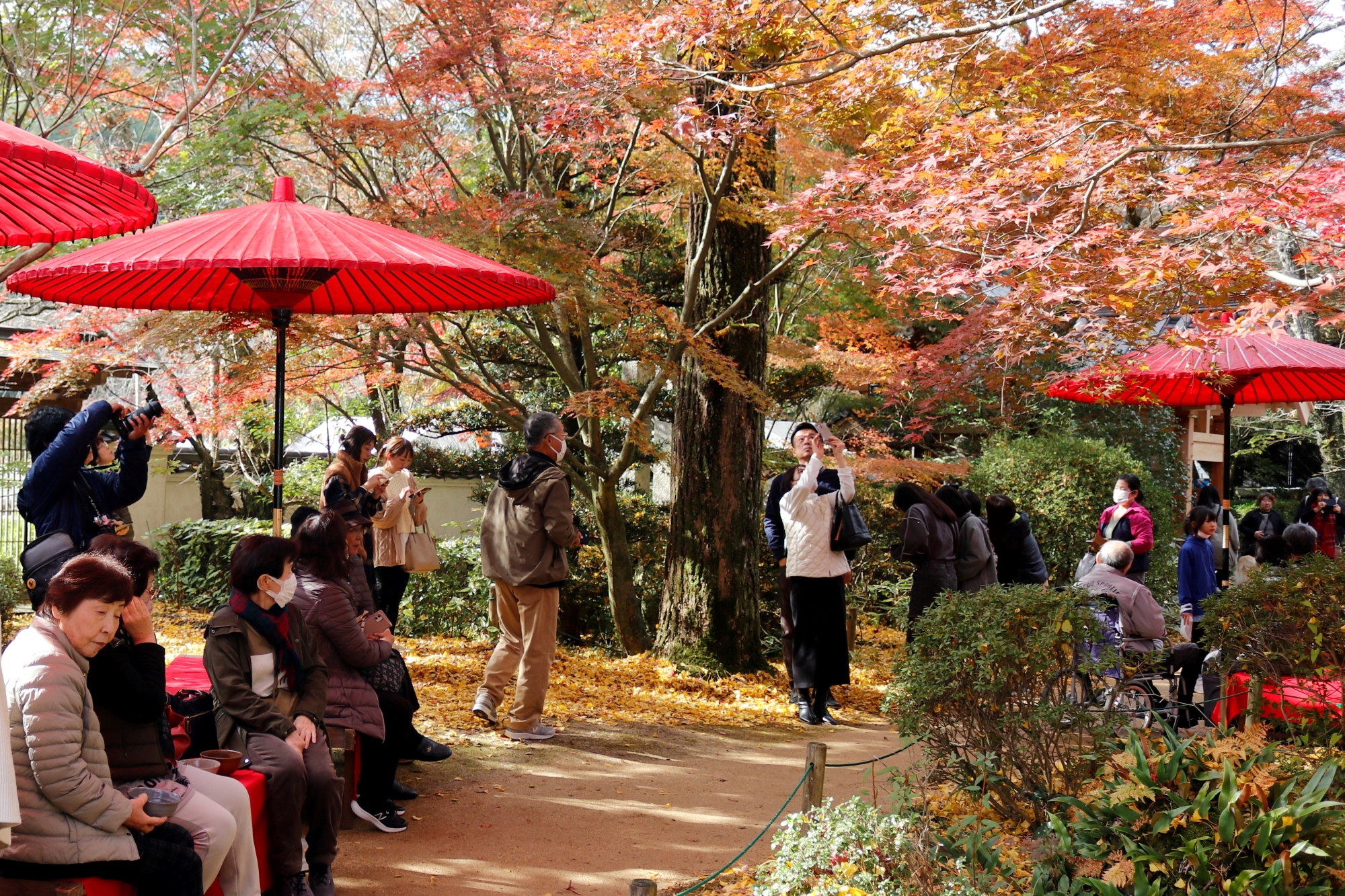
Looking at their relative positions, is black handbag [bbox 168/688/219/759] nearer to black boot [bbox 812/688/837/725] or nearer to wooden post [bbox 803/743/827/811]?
wooden post [bbox 803/743/827/811]

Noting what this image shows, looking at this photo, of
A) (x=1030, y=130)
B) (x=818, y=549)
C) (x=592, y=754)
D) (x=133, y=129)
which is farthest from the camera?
(x=133, y=129)

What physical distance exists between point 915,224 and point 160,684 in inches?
164

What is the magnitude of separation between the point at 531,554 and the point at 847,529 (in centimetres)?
217

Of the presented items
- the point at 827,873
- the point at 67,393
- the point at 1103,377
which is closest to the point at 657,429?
the point at 67,393

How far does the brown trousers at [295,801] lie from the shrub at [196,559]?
24.4 ft

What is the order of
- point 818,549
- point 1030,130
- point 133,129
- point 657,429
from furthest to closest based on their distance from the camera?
1. point 657,429
2. point 133,129
3. point 818,549
4. point 1030,130

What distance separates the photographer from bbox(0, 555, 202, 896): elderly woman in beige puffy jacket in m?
2.92

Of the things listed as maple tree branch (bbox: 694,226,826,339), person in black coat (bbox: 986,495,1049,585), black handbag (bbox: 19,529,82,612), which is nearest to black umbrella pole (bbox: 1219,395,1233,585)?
person in black coat (bbox: 986,495,1049,585)

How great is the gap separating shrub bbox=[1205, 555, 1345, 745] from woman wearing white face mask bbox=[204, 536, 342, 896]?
4.10 m

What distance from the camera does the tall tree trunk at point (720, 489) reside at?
8492 mm

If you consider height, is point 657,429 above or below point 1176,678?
above

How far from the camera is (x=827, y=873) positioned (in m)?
3.64

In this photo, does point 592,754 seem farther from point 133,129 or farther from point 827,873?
point 133,129

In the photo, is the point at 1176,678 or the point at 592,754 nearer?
the point at 592,754
